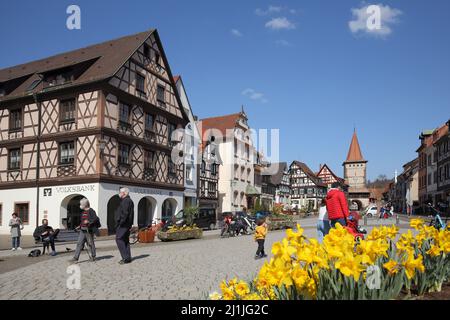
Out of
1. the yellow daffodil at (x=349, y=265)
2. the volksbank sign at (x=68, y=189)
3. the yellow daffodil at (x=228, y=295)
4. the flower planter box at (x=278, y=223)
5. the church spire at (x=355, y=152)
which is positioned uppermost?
the church spire at (x=355, y=152)

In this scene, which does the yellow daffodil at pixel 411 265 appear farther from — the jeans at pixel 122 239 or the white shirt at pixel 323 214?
the jeans at pixel 122 239

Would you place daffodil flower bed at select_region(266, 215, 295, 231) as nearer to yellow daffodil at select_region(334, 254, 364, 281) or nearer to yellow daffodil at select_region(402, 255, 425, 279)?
yellow daffodil at select_region(402, 255, 425, 279)

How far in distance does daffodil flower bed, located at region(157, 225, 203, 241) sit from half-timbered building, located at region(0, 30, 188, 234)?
5570mm

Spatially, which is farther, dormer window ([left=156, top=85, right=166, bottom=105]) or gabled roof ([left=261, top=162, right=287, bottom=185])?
gabled roof ([left=261, top=162, right=287, bottom=185])

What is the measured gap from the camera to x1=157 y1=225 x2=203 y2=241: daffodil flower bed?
2061cm

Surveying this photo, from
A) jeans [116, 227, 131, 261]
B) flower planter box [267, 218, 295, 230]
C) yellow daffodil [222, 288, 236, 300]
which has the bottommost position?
flower planter box [267, 218, 295, 230]

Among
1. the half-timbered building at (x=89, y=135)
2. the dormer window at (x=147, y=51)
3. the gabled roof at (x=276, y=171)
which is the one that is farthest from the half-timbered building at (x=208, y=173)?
the gabled roof at (x=276, y=171)

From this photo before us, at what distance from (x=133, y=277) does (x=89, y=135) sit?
17.7 m

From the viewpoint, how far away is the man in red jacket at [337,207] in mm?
9484

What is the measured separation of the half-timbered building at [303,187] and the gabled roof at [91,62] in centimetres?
6073

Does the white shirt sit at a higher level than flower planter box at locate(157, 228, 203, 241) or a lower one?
higher

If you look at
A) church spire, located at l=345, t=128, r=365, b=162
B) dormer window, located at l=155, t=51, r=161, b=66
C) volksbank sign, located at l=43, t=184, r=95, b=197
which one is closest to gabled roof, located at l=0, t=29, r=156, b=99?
dormer window, located at l=155, t=51, r=161, b=66
